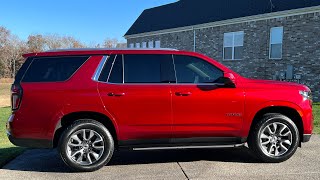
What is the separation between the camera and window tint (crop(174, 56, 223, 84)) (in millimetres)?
6000

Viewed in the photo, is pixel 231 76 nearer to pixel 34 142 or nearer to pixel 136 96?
pixel 136 96

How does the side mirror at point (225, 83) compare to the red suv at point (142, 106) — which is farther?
the side mirror at point (225, 83)

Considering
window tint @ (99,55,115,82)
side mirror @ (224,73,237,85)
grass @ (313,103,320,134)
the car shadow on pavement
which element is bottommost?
grass @ (313,103,320,134)

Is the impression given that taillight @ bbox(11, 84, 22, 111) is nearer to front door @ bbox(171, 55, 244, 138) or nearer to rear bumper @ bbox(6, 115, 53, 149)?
rear bumper @ bbox(6, 115, 53, 149)

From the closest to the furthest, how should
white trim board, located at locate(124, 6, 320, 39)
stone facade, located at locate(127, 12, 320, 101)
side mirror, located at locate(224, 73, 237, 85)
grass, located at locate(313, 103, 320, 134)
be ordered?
side mirror, located at locate(224, 73, 237, 85), grass, located at locate(313, 103, 320, 134), stone facade, located at locate(127, 12, 320, 101), white trim board, located at locate(124, 6, 320, 39)

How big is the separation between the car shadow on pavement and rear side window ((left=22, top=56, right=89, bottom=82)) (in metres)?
1.39

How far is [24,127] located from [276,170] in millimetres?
3709

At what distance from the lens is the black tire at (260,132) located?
19.9 ft

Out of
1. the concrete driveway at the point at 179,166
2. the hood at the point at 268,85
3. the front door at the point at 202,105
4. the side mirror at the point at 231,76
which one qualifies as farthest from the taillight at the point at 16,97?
the hood at the point at 268,85

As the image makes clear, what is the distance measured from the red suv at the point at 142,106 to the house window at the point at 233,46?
637 inches

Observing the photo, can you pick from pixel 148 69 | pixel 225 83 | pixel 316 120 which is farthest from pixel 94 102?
pixel 316 120

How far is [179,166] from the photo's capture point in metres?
5.96

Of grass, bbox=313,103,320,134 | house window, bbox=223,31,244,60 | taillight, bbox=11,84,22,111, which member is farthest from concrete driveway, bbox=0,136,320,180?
house window, bbox=223,31,244,60

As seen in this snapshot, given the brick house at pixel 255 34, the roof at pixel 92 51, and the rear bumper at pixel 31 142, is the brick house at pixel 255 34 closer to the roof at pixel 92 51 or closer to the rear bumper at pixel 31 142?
the roof at pixel 92 51
